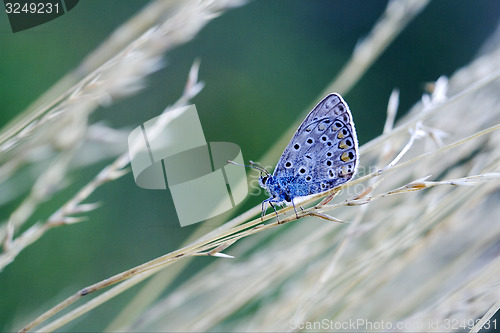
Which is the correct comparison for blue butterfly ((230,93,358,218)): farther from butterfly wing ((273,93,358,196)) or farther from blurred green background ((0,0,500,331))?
blurred green background ((0,0,500,331))

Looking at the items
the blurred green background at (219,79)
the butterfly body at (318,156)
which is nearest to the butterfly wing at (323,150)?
the butterfly body at (318,156)

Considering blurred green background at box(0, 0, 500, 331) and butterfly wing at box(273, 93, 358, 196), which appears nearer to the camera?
butterfly wing at box(273, 93, 358, 196)

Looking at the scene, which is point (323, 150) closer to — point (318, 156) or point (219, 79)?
point (318, 156)

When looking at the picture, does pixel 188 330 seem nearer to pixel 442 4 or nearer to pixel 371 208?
pixel 371 208

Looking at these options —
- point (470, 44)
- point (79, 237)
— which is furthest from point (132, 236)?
point (470, 44)

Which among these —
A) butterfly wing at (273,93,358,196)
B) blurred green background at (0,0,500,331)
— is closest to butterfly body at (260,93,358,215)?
butterfly wing at (273,93,358,196)

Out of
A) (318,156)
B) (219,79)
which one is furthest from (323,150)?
(219,79)
